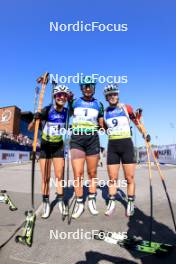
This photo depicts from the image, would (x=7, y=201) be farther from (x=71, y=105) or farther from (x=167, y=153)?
(x=167, y=153)

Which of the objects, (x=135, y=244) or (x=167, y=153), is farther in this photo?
(x=167, y=153)

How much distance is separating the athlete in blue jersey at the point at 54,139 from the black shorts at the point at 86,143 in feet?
1.03

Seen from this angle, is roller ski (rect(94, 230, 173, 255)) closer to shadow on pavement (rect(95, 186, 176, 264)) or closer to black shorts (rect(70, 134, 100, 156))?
shadow on pavement (rect(95, 186, 176, 264))

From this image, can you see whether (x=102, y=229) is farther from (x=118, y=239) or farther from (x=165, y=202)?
(x=165, y=202)

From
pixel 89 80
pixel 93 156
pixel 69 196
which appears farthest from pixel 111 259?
pixel 69 196

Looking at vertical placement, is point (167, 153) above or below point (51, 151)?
above

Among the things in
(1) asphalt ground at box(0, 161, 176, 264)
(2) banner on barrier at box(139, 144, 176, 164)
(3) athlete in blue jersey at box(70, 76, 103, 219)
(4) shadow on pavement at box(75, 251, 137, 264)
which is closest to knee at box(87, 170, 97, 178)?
(3) athlete in blue jersey at box(70, 76, 103, 219)

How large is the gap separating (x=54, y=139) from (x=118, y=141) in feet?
4.44

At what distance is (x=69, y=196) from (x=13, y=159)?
22.9 m

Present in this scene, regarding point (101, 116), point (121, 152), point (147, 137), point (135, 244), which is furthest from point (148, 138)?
point (135, 244)

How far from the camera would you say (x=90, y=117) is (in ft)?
17.9

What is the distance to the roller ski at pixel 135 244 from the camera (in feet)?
10.9

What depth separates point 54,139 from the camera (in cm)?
549

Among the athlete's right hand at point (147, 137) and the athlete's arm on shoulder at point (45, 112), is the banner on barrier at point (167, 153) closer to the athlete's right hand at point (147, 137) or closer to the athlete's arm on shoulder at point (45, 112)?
the athlete's right hand at point (147, 137)
